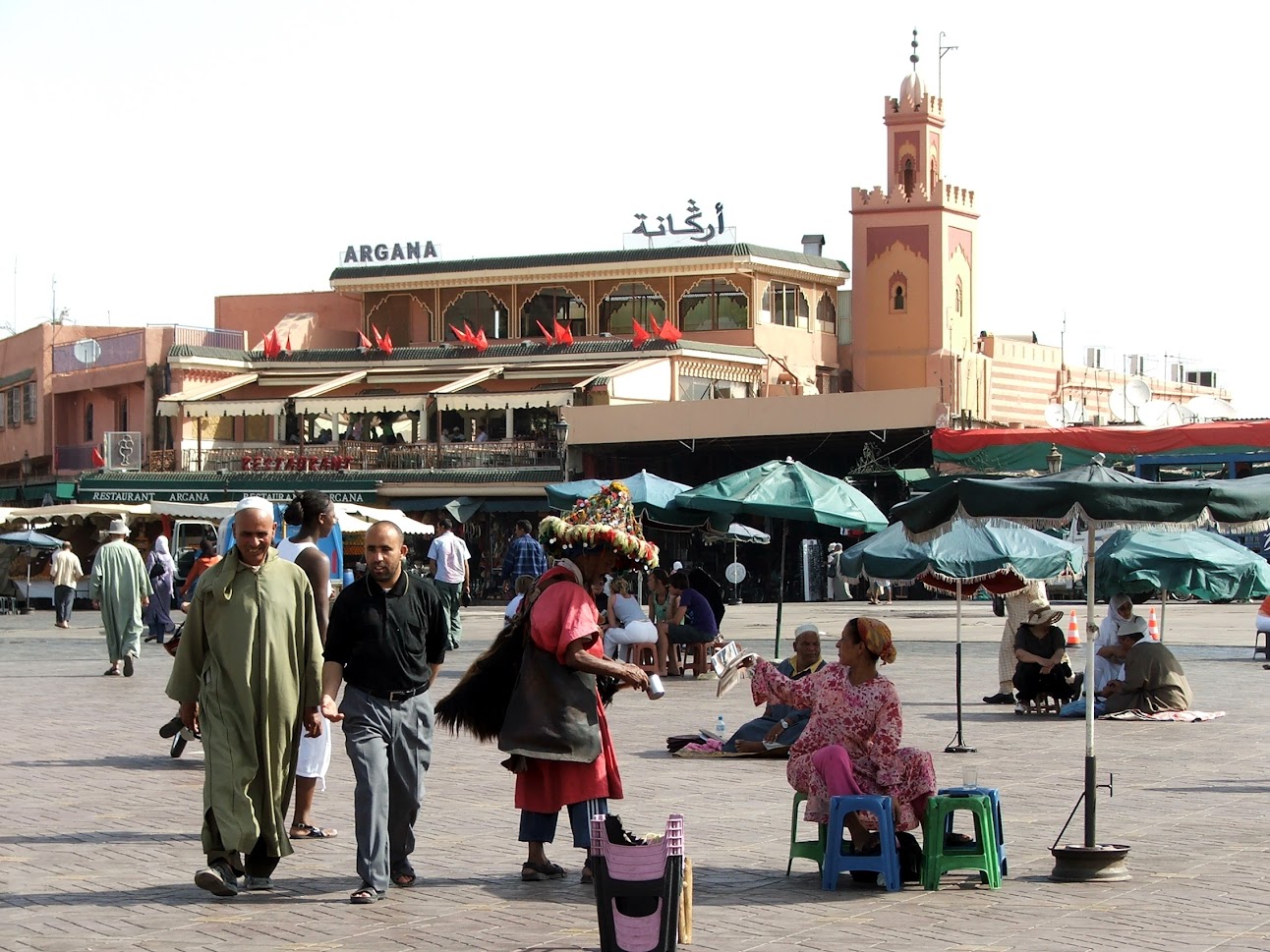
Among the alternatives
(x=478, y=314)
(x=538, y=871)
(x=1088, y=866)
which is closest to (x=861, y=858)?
(x=1088, y=866)

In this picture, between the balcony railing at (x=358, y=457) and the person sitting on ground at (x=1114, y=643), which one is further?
the balcony railing at (x=358, y=457)

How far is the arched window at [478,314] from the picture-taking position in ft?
185

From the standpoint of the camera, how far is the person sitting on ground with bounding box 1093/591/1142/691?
1569 centimetres

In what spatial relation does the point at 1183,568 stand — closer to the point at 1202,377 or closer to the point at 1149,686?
the point at 1149,686

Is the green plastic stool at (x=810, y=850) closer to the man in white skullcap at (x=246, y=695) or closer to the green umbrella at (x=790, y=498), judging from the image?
the man in white skullcap at (x=246, y=695)

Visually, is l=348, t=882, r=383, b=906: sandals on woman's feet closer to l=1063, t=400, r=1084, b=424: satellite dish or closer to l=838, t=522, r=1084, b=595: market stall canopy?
l=838, t=522, r=1084, b=595: market stall canopy

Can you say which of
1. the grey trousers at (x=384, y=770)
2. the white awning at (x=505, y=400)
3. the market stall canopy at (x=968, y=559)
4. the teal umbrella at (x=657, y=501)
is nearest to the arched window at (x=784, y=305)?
the white awning at (x=505, y=400)

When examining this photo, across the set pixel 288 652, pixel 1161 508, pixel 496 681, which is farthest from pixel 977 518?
pixel 288 652

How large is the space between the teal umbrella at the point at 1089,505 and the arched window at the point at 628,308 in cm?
4408

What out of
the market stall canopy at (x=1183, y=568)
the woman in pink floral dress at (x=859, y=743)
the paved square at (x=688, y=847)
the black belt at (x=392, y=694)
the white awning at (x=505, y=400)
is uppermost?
the white awning at (x=505, y=400)

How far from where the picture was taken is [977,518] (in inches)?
404

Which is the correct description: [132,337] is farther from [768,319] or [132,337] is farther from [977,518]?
[977,518]

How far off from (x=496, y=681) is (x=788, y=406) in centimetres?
3580

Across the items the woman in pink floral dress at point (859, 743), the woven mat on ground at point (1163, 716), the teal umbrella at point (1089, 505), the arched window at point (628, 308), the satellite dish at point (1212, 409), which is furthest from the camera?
the arched window at point (628, 308)
